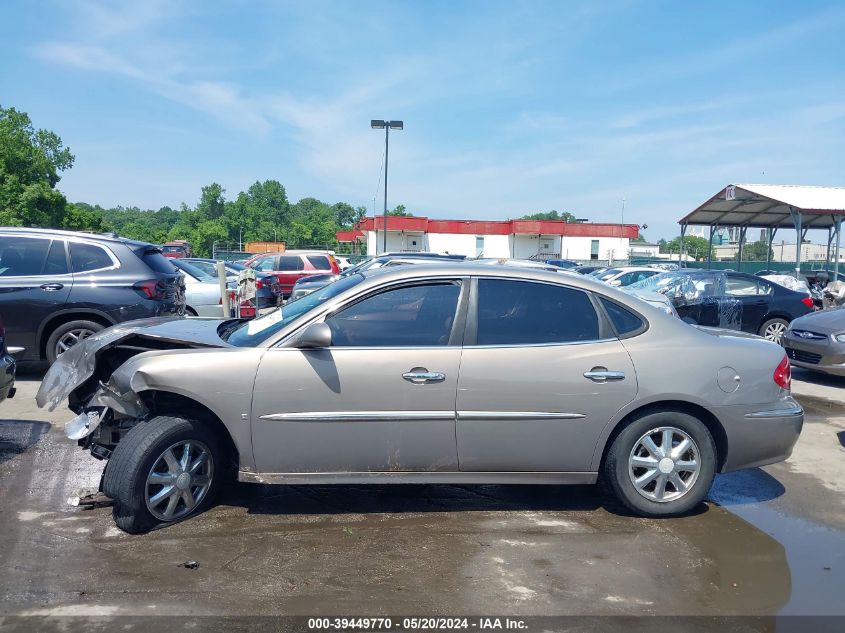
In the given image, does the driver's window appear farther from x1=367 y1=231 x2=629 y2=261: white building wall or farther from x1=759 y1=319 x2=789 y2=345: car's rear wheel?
x1=367 y1=231 x2=629 y2=261: white building wall

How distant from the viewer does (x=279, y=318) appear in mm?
4816

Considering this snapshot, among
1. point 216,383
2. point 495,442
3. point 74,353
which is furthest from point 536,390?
point 74,353

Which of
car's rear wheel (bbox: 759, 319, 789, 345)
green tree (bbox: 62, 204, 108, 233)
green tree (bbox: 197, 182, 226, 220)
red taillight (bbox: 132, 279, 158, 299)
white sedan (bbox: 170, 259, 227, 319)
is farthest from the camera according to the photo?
→ green tree (bbox: 197, 182, 226, 220)

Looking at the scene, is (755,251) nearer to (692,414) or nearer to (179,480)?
(692,414)

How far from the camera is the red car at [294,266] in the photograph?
73.4 feet

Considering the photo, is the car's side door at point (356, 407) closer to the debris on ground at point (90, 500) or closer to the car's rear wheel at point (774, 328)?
the debris on ground at point (90, 500)

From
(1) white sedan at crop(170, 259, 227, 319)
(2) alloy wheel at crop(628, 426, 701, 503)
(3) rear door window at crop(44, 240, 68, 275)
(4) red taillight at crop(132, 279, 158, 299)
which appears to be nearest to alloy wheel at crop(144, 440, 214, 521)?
(2) alloy wheel at crop(628, 426, 701, 503)

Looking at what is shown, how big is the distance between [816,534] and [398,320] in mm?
3082

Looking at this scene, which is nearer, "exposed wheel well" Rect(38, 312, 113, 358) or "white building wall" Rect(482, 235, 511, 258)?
"exposed wheel well" Rect(38, 312, 113, 358)

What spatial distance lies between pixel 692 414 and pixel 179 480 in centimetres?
338

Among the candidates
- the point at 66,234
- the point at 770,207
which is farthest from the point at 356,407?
the point at 770,207

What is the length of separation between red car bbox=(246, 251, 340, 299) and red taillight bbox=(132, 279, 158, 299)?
530 inches

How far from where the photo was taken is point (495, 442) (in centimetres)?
441

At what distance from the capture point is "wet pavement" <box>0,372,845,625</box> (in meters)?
3.56
